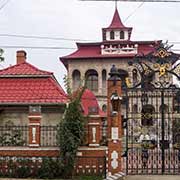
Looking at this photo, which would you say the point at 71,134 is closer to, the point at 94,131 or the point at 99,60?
the point at 94,131

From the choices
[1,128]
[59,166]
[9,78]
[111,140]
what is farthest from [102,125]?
[9,78]

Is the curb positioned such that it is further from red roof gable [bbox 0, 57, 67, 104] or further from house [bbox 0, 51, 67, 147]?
red roof gable [bbox 0, 57, 67, 104]

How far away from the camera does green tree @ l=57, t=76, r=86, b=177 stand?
17.7m

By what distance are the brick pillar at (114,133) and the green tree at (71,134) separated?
41.3 inches

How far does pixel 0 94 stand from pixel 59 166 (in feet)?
17.2

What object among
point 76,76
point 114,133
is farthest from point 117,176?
point 76,76

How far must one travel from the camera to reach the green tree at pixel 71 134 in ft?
57.9

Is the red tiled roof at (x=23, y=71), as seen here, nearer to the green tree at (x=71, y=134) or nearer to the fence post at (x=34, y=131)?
the fence post at (x=34, y=131)

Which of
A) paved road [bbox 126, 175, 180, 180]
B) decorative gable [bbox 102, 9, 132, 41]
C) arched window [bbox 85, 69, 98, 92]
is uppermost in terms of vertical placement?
decorative gable [bbox 102, 9, 132, 41]

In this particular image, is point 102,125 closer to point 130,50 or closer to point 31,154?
point 31,154

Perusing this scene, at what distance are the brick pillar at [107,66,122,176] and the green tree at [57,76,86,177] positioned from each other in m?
1.05

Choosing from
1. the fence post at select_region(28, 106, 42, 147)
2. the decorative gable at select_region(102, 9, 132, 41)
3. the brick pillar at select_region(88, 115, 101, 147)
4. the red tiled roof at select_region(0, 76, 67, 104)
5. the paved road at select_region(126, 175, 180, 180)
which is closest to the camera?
the paved road at select_region(126, 175, 180, 180)

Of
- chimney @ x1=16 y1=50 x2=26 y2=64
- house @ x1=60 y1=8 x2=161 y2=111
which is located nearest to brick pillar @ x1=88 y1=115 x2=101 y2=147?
chimney @ x1=16 y1=50 x2=26 y2=64

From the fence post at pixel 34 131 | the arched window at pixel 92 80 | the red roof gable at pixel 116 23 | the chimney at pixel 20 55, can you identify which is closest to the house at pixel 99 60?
the arched window at pixel 92 80
